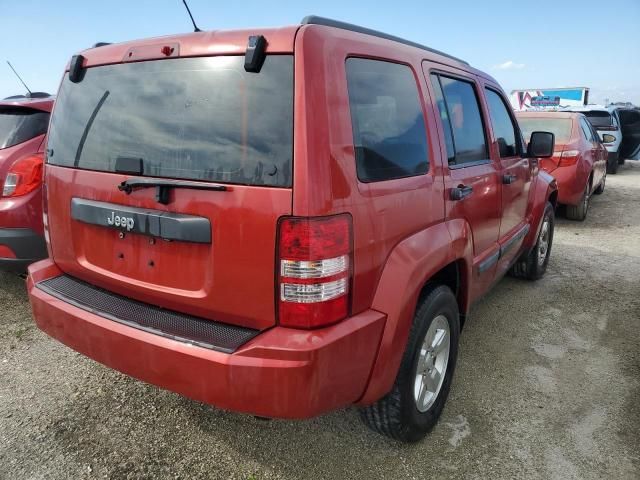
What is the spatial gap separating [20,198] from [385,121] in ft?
9.22

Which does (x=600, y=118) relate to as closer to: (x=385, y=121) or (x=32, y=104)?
(x=385, y=121)

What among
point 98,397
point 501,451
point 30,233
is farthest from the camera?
point 30,233

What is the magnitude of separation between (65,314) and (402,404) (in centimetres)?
155

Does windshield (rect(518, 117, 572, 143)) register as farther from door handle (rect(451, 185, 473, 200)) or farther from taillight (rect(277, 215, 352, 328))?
taillight (rect(277, 215, 352, 328))

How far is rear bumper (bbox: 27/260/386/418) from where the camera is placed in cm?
161

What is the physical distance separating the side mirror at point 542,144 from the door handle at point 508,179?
19.2 inches

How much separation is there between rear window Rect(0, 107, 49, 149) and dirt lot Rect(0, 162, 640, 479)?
1385 millimetres

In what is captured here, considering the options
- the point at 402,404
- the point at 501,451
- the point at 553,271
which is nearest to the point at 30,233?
the point at 402,404

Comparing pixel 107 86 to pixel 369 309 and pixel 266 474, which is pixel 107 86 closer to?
pixel 369 309

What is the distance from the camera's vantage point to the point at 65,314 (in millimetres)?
2072

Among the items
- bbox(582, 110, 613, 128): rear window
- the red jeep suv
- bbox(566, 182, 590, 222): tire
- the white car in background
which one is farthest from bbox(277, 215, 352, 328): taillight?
bbox(582, 110, 613, 128): rear window

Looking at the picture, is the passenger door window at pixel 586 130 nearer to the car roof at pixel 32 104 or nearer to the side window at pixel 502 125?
the side window at pixel 502 125

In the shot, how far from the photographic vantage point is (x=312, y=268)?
1.62m

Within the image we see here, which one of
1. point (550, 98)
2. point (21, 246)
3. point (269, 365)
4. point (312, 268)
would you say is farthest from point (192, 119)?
point (550, 98)
